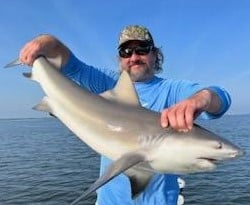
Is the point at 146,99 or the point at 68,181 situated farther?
the point at 68,181

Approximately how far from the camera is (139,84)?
16.9 feet

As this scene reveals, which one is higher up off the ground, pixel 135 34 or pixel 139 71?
pixel 135 34

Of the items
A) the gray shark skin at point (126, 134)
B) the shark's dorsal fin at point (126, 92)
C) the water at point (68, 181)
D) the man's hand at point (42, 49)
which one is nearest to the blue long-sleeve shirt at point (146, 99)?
the man's hand at point (42, 49)

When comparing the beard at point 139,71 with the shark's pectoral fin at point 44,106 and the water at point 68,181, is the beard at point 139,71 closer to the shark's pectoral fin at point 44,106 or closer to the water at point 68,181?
the shark's pectoral fin at point 44,106

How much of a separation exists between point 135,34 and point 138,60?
0.34 m

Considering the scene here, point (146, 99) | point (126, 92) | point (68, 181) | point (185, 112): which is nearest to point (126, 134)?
point (126, 92)

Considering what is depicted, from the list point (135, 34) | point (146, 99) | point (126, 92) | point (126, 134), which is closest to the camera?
point (126, 134)

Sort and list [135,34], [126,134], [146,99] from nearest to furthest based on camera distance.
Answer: [126,134]
[146,99]
[135,34]

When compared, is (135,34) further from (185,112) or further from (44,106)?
(185,112)

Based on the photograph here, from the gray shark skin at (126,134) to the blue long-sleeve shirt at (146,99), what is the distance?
384 millimetres

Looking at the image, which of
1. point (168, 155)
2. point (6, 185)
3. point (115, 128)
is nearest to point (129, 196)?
point (115, 128)

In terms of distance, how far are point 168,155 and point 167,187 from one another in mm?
1151

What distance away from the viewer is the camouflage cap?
538 centimetres

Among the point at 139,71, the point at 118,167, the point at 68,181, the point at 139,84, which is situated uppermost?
the point at 68,181
